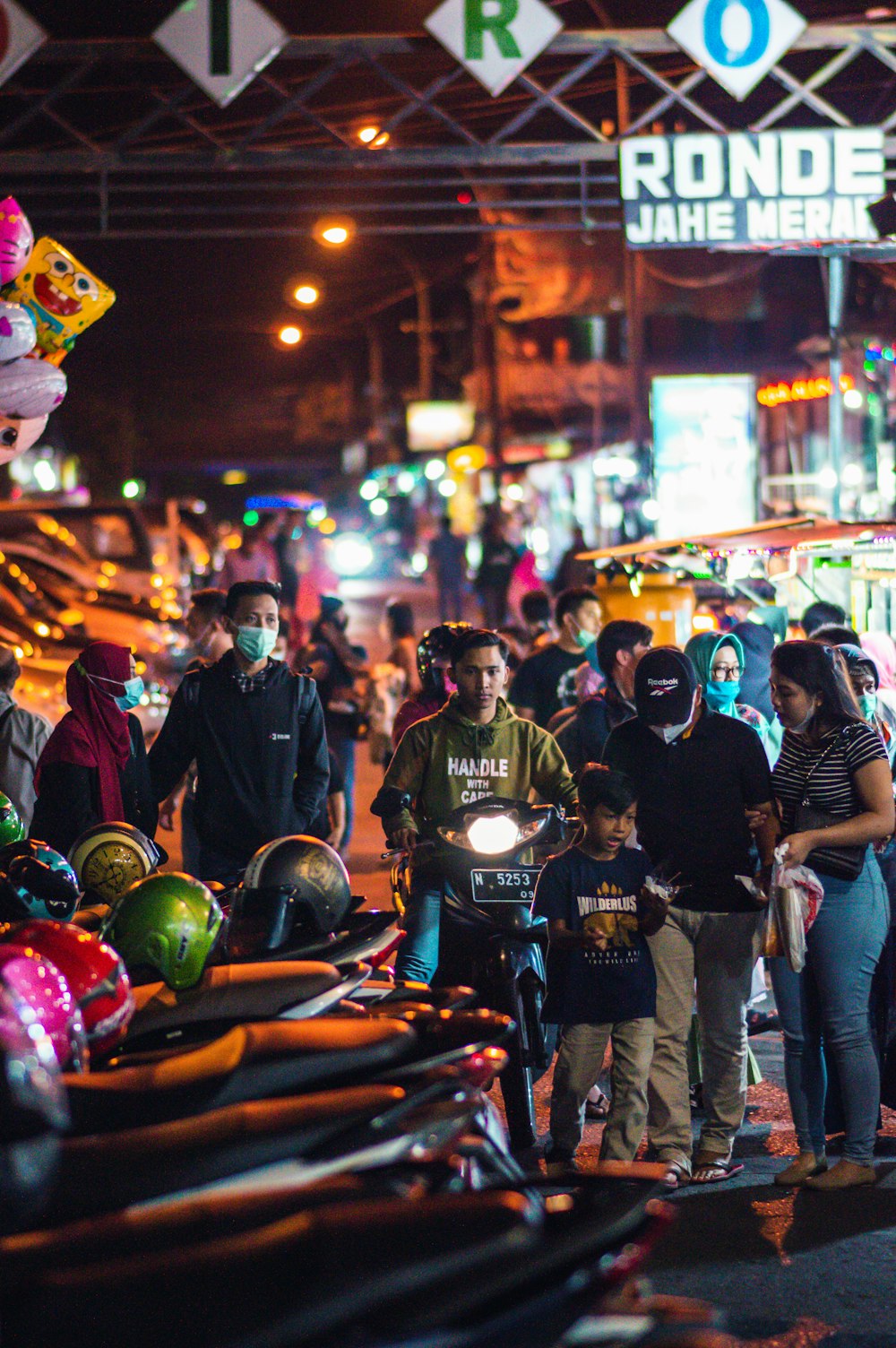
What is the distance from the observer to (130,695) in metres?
6.68

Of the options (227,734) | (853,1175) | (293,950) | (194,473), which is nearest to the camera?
(293,950)

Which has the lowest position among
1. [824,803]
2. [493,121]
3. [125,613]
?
[824,803]

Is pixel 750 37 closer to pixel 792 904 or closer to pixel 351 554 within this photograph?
pixel 792 904

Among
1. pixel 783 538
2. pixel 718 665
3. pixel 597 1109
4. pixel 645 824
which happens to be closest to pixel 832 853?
pixel 645 824

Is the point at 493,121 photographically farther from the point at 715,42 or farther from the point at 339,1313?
the point at 339,1313

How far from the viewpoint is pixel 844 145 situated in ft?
41.8

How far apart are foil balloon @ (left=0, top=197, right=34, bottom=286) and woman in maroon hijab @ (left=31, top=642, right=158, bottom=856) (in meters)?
1.73

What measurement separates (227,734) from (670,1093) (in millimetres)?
2373

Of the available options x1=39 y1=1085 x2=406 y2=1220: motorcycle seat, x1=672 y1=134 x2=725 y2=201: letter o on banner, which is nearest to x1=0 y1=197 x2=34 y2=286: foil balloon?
x1=39 y1=1085 x2=406 y2=1220: motorcycle seat

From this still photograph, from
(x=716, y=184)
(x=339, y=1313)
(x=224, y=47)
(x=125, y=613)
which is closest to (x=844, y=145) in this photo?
(x=716, y=184)

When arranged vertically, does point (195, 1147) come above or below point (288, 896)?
below

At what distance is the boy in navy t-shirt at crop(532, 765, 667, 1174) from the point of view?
5.55m

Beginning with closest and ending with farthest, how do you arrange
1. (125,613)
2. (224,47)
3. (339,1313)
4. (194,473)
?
(339,1313)
(224,47)
(125,613)
(194,473)

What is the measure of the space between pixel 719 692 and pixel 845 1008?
1562mm
